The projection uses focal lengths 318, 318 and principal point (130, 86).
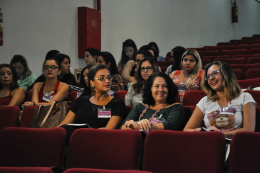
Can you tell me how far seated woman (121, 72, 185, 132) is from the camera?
180cm

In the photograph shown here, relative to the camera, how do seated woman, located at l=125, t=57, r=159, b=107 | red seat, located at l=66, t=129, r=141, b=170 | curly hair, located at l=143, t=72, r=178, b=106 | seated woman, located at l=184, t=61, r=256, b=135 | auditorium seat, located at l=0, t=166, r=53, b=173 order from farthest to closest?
1. seated woman, located at l=125, t=57, r=159, b=107
2. curly hair, located at l=143, t=72, r=178, b=106
3. seated woman, located at l=184, t=61, r=256, b=135
4. red seat, located at l=66, t=129, r=141, b=170
5. auditorium seat, located at l=0, t=166, r=53, b=173

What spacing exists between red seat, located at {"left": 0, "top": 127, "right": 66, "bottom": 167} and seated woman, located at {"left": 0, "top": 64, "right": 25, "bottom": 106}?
1136mm

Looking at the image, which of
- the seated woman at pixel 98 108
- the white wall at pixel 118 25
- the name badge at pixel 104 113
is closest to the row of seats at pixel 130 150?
the seated woman at pixel 98 108

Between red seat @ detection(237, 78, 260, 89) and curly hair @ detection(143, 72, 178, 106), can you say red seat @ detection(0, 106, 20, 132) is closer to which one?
curly hair @ detection(143, 72, 178, 106)

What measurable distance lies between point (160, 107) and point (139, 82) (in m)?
0.52

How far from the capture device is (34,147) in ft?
4.80

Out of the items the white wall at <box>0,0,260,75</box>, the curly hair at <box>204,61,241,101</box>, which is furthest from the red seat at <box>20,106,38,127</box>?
the white wall at <box>0,0,260,75</box>

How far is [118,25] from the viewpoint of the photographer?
5703mm

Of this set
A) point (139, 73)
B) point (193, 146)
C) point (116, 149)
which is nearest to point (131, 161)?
point (116, 149)

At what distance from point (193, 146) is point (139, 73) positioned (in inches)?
47.5

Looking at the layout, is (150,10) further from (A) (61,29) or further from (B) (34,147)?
(B) (34,147)

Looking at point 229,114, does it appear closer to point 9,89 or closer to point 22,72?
point 9,89

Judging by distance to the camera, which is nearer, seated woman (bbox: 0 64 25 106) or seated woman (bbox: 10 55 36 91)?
seated woman (bbox: 0 64 25 106)

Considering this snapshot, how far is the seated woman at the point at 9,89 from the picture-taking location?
2.57 meters
